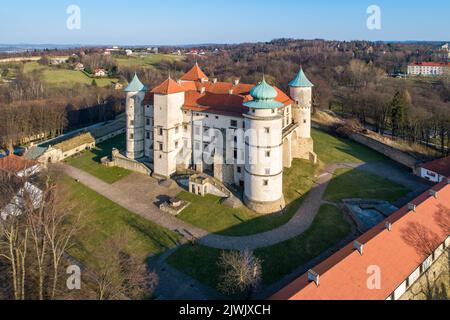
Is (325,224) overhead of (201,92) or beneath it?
beneath

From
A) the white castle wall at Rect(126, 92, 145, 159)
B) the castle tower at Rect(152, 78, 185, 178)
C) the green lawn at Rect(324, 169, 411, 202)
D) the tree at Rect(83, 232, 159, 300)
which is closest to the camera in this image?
the tree at Rect(83, 232, 159, 300)

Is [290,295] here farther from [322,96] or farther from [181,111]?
[322,96]

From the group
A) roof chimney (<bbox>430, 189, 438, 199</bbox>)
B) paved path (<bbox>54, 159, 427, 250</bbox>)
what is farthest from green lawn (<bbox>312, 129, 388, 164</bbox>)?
roof chimney (<bbox>430, 189, 438, 199</bbox>)

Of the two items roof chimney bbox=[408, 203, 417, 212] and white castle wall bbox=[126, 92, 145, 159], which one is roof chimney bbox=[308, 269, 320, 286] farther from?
white castle wall bbox=[126, 92, 145, 159]

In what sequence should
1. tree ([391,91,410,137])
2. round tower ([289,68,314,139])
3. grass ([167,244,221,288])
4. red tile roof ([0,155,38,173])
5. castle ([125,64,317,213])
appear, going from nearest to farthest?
grass ([167,244,221,288]), castle ([125,64,317,213]), red tile roof ([0,155,38,173]), round tower ([289,68,314,139]), tree ([391,91,410,137])

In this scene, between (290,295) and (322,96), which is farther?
(322,96)

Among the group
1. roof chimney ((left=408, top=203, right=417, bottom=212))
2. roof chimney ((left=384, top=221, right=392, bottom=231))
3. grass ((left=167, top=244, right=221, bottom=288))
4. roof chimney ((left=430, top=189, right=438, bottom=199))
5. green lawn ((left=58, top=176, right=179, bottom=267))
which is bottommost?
grass ((left=167, top=244, right=221, bottom=288))

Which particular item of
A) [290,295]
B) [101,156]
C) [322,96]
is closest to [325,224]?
[290,295]
